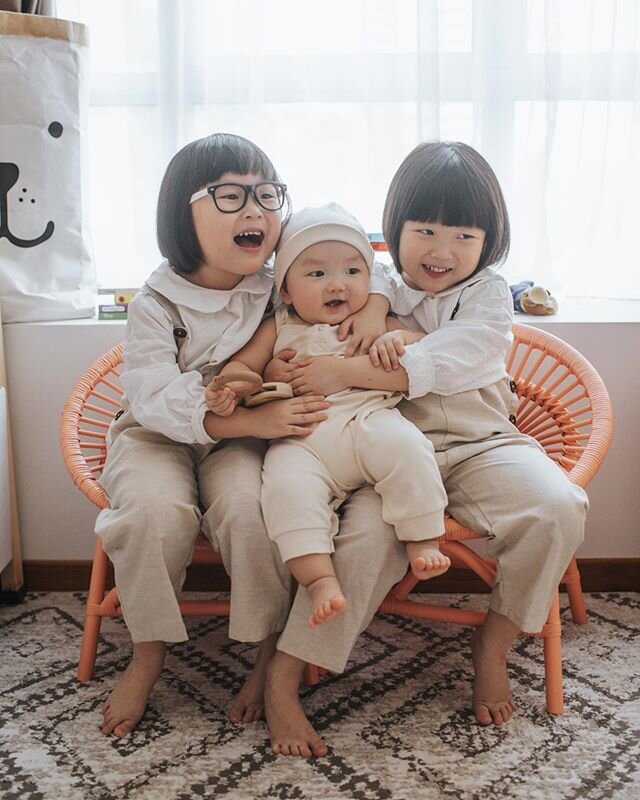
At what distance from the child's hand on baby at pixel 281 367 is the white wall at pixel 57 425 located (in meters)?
0.53

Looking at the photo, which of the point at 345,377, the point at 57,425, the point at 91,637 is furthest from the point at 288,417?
the point at 57,425

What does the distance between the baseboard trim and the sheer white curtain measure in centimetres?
66

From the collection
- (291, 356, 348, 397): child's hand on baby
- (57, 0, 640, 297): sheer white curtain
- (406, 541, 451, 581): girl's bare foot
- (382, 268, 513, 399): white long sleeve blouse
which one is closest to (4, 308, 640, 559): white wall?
(57, 0, 640, 297): sheer white curtain

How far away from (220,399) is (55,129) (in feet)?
2.72

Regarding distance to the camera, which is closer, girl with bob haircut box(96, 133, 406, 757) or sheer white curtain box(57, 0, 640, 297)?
girl with bob haircut box(96, 133, 406, 757)

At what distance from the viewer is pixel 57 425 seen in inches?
82.3

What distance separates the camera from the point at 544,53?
7.06ft

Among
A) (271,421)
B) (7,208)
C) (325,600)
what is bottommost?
(325,600)

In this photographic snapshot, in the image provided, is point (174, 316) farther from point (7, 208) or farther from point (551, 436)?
point (551, 436)

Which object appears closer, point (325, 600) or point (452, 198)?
point (325, 600)

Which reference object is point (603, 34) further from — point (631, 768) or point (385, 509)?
point (631, 768)

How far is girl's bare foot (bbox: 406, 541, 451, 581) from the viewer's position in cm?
144

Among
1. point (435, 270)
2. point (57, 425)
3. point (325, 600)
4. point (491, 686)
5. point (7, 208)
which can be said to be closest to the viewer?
point (325, 600)

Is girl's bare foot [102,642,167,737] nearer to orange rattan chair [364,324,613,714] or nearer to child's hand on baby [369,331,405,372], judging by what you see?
orange rattan chair [364,324,613,714]
